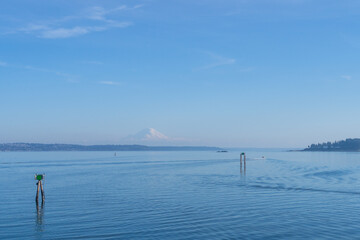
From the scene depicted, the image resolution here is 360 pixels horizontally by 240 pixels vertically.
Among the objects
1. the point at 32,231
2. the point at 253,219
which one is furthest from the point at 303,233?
the point at 32,231

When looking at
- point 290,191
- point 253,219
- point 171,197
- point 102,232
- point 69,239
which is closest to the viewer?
point 69,239

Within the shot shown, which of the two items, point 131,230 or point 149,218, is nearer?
point 131,230

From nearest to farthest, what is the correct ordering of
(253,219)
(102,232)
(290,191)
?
(102,232), (253,219), (290,191)

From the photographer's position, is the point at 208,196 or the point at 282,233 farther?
the point at 208,196

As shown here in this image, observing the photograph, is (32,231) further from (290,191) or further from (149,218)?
(290,191)

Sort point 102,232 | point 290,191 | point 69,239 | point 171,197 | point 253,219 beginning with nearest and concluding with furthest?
1. point 69,239
2. point 102,232
3. point 253,219
4. point 171,197
5. point 290,191

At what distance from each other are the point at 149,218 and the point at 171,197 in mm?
11425

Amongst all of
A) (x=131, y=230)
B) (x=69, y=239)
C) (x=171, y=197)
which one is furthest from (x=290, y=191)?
(x=69, y=239)

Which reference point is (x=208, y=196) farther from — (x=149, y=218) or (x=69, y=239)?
(x=69, y=239)

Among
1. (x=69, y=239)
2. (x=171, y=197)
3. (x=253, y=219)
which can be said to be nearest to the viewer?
(x=69, y=239)

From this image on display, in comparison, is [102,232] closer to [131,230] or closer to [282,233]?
[131,230]

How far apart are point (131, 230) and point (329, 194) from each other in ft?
84.9

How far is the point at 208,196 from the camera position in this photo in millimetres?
39844

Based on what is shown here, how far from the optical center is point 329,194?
41219 millimetres
